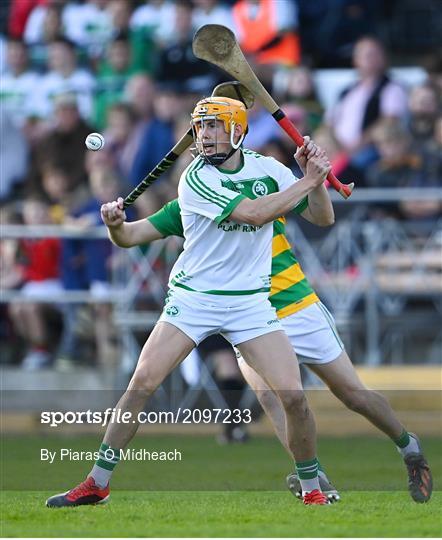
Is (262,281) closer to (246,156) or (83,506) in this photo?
(246,156)

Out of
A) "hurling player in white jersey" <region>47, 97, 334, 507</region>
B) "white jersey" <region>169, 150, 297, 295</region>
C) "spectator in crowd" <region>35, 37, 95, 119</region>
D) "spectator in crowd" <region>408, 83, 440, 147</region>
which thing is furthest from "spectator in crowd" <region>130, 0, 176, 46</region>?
"white jersey" <region>169, 150, 297, 295</region>

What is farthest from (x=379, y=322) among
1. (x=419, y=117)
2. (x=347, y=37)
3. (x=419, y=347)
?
(x=347, y=37)

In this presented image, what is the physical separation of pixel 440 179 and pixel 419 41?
148 inches

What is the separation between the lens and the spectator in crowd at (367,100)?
15586 mm

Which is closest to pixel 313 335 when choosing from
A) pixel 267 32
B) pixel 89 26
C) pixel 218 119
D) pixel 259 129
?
pixel 218 119

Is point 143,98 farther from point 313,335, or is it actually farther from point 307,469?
point 307,469

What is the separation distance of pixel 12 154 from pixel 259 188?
9279 mm

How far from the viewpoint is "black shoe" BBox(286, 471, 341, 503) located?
8711 millimetres

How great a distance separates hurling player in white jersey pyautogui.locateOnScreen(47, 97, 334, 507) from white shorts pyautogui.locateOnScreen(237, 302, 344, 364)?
1.85ft

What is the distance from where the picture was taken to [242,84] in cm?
904

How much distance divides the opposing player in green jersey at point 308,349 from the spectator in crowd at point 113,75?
8300 mm

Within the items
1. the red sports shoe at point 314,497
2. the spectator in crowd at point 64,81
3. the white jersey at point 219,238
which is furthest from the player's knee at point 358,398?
the spectator in crowd at point 64,81

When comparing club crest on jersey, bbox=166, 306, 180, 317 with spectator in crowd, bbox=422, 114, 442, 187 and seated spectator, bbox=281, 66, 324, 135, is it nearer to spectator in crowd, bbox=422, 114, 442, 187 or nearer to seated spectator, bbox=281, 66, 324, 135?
spectator in crowd, bbox=422, 114, 442, 187

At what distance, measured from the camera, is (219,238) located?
27.6 ft
